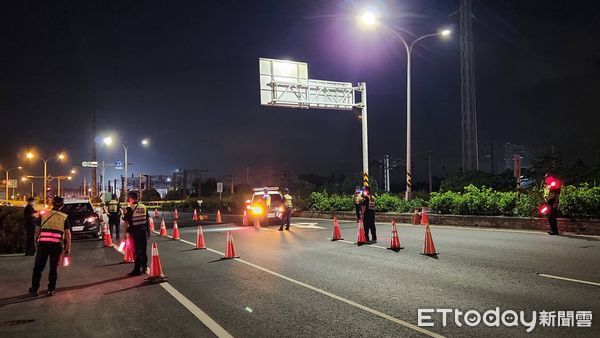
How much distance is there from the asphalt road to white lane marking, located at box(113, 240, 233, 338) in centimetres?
3

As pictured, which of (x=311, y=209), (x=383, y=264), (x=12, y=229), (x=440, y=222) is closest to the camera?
(x=383, y=264)

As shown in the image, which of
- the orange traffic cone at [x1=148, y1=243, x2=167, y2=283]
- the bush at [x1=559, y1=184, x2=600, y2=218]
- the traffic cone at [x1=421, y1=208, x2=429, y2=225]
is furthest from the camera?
the traffic cone at [x1=421, y1=208, x2=429, y2=225]

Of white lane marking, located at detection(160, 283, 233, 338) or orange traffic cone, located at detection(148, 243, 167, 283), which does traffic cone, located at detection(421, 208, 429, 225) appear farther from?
white lane marking, located at detection(160, 283, 233, 338)

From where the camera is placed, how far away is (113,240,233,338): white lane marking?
19.9 feet

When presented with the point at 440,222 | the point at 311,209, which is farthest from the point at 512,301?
the point at 311,209

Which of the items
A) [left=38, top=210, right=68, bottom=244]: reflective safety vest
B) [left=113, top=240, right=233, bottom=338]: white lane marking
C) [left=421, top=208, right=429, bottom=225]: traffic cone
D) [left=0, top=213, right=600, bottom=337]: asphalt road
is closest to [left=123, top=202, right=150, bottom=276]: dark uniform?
[left=0, top=213, right=600, bottom=337]: asphalt road

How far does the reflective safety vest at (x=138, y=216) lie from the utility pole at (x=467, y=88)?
33.9 m

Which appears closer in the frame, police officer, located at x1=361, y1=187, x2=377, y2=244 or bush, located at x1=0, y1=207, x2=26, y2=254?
police officer, located at x1=361, y1=187, x2=377, y2=244

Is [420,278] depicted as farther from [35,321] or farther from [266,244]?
[266,244]

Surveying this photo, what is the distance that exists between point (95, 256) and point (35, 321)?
8.26m

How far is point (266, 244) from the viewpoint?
15.8 metres

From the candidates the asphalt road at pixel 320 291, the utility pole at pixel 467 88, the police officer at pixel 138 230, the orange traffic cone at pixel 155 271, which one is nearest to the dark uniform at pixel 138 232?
the police officer at pixel 138 230

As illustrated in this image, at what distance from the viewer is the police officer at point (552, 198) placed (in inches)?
575

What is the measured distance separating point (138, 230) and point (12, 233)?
850 cm
